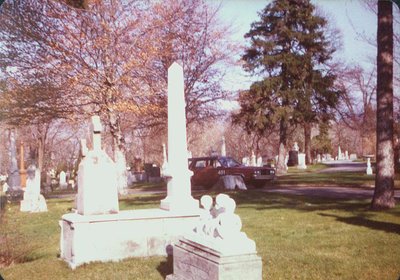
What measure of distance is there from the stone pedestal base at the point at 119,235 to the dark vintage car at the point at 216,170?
8.34m

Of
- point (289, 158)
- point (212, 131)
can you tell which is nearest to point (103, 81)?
point (212, 131)

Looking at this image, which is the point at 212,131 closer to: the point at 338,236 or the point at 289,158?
the point at 338,236

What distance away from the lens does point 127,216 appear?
23.0ft

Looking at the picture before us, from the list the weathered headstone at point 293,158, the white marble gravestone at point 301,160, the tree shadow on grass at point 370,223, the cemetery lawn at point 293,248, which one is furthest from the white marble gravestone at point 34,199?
the weathered headstone at point 293,158

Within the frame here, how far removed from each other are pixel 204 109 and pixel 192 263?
8.51m

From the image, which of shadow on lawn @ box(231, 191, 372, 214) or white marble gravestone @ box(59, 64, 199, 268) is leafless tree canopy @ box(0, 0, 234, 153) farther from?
white marble gravestone @ box(59, 64, 199, 268)

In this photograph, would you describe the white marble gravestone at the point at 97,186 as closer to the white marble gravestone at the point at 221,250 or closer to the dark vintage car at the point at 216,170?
the white marble gravestone at the point at 221,250

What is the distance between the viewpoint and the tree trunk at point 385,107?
9.55m

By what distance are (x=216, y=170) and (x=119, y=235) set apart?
31.1ft

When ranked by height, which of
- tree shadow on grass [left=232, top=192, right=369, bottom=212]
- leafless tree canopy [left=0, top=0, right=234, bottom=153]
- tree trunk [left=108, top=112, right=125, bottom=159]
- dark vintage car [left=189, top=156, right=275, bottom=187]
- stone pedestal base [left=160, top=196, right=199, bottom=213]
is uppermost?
leafless tree canopy [left=0, top=0, right=234, bottom=153]

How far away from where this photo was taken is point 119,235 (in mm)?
6879

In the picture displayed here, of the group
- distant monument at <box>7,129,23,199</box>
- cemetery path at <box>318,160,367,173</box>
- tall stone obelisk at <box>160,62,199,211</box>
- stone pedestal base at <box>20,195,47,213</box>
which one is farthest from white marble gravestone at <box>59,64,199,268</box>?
cemetery path at <box>318,160,367,173</box>

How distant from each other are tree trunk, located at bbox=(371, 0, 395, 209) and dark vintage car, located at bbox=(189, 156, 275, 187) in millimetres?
6880

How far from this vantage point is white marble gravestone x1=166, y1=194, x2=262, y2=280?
170 inches
